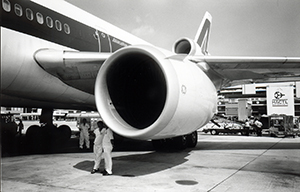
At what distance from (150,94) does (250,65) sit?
2.70m

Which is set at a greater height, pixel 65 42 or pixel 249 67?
pixel 65 42

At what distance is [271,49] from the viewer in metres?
5.27

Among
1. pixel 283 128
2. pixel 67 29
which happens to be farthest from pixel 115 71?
pixel 283 128

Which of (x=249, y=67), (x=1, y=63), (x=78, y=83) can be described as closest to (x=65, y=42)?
(x=78, y=83)

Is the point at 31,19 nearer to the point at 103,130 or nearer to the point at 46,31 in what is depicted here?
the point at 46,31

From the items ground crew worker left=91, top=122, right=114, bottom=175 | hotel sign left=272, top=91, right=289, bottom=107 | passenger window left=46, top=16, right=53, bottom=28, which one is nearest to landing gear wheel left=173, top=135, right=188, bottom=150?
ground crew worker left=91, top=122, right=114, bottom=175

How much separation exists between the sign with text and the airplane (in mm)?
11586

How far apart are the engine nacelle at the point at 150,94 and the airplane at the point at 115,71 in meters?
0.02

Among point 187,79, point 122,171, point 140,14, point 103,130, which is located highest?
point 140,14

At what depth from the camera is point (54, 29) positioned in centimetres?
673

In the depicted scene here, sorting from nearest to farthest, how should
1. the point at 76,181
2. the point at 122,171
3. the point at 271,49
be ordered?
1. the point at 76,181
2. the point at 271,49
3. the point at 122,171

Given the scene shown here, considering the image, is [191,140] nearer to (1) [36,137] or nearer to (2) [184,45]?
(2) [184,45]

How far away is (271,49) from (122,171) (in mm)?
3609

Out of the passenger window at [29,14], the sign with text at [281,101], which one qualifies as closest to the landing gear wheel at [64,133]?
the passenger window at [29,14]
